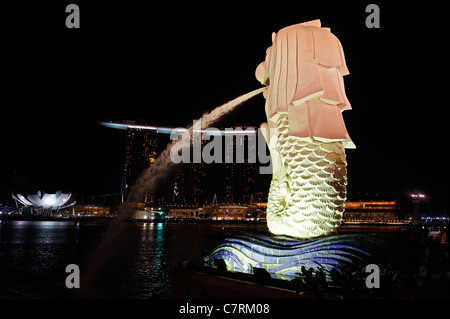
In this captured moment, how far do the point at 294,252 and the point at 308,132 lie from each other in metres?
2.59

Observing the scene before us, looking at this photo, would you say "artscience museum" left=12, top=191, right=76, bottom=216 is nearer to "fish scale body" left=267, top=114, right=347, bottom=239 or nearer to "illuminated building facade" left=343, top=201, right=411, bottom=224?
"illuminated building facade" left=343, top=201, right=411, bottom=224

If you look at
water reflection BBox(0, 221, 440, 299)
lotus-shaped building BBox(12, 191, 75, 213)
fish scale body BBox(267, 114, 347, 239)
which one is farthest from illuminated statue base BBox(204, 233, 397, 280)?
lotus-shaped building BBox(12, 191, 75, 213)

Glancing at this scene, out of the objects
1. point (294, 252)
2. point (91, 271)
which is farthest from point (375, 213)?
point (294, 252)

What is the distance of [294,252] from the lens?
8305 mm

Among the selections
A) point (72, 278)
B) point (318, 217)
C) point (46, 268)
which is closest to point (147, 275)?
point (72, 278)

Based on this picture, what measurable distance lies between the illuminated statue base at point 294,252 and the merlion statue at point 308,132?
0.51 meters

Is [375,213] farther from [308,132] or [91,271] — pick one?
[308,132]

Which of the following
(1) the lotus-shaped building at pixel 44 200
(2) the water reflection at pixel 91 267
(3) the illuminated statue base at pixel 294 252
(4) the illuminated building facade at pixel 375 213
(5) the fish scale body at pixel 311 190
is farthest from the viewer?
(1) the lotus-shaped building at pixel 44 200

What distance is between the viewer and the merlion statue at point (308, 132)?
28.7 feet

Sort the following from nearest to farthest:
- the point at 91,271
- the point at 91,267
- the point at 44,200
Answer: the point at 91,271 < the point at 91,267 < the point at 44,200

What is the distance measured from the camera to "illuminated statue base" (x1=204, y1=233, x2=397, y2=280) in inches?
301

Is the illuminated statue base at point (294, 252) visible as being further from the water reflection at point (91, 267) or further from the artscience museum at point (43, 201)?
A: the artscience museum at point (43, 201)

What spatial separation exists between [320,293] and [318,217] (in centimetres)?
224

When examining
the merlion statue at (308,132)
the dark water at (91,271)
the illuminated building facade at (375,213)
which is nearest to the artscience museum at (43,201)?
the illuminated building facade at (375,213)
